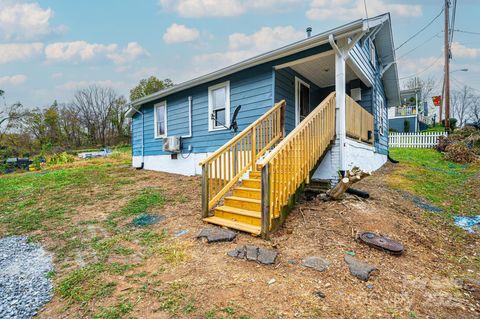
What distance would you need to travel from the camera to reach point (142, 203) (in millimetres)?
5535

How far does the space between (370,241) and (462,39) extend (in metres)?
22.9

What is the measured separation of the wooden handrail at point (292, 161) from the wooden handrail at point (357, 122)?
79 cm

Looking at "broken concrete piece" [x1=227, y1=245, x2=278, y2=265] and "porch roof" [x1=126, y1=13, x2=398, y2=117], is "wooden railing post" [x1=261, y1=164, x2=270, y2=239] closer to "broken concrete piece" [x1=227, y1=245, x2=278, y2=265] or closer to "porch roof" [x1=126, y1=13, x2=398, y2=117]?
"broken concrete piece" [x1=227, y1=245, x2=278, y2=265]

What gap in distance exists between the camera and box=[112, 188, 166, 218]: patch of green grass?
5.02 m

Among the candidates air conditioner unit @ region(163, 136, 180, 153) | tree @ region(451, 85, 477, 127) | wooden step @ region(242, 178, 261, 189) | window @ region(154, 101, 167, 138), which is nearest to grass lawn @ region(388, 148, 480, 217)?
wooden step @ region(242, 178, 261, 189)

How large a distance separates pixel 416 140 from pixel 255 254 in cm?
1819

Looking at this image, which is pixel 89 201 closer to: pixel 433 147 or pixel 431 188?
pixel 431 188

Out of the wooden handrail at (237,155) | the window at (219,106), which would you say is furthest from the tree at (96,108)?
the wooden handrail at (237,155)

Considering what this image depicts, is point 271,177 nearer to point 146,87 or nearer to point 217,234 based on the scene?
point 217,234

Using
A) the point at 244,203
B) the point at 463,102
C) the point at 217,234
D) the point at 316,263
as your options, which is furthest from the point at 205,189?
the point at 463,102

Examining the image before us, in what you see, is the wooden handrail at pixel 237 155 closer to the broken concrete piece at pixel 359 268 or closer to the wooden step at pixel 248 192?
the wooden step at pixel 248 192

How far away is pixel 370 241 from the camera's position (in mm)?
3215

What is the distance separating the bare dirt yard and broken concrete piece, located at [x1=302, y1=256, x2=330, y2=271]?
0.31 ft

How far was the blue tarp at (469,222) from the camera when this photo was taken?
4.05 m
